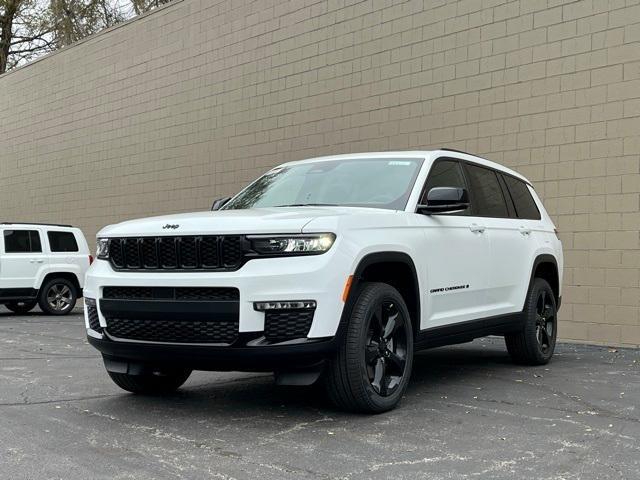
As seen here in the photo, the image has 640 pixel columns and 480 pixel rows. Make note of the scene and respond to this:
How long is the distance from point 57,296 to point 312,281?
11.9m

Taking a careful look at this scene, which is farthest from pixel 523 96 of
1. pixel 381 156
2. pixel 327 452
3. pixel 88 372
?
pixel 327 452

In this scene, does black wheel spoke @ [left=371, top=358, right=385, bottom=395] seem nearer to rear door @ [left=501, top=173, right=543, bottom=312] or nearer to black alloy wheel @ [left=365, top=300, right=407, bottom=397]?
black alloy wheel @ [left=365, top=300, right=407, bottom=397]

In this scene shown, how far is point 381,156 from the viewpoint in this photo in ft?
21.2

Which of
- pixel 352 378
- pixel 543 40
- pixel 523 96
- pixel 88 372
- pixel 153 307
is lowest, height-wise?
pixel 88 372

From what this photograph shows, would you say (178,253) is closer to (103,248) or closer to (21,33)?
(103,248)

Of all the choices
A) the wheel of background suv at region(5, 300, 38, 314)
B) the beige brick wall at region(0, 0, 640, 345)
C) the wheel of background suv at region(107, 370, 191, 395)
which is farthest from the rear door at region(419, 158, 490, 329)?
the wheel of background suv at region(5, 300, 38, 314)

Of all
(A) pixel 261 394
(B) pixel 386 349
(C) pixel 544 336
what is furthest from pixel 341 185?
(C) pixel 544 336

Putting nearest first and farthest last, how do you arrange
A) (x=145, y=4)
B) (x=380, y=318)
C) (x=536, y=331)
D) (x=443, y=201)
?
(x=380, y=318) → (x=443, y=201) → (x=536, y=331) → (x=145, y=4)

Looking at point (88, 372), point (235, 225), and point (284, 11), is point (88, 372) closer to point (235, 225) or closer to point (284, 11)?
point (235, 225)

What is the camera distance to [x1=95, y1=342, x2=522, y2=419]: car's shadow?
5.48 m

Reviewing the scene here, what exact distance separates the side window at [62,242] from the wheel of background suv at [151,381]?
33.1ft

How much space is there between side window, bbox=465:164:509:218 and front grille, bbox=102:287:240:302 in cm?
277

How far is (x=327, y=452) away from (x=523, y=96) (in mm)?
7566

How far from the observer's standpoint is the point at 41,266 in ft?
49.7
